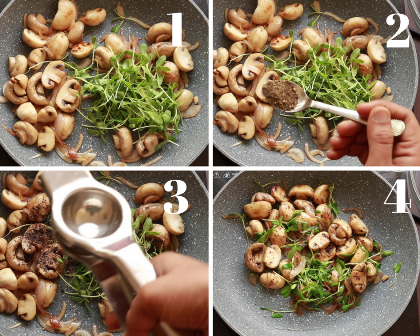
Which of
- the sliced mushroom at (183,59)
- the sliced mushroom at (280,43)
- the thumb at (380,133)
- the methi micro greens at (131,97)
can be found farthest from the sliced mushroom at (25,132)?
the thumb at (380,133)

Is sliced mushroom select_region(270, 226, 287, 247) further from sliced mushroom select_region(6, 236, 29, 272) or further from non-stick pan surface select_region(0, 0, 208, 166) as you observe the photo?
sliced mushroom select_region(6, 236, 29, 272)

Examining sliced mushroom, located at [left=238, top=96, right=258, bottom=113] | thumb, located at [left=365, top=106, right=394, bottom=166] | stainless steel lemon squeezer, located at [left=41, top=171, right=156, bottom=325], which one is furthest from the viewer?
sliced mushroom, located at [left=238, top=96, right=258, bottom=113]

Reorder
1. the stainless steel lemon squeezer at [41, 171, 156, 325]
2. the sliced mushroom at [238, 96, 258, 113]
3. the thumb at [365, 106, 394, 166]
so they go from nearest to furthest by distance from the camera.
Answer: the stainless steel lemon squeezer at [41, 171, 156, 325] → the thumb at [365, 106, 394, 166] → the sliced mushroom at [238, 96, 258, 113]

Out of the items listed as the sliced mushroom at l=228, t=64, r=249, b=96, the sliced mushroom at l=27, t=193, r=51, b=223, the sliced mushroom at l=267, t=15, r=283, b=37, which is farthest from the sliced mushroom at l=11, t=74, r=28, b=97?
the sliced mushroom at l=267, t=15, r=283, b=37

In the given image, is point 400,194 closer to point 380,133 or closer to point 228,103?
point 380,133

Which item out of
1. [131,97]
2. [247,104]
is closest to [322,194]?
[247,104]

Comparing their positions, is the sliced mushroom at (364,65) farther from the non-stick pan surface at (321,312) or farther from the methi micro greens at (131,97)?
the methi micro greens at (131,97)

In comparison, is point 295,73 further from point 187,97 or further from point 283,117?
point 187,97
